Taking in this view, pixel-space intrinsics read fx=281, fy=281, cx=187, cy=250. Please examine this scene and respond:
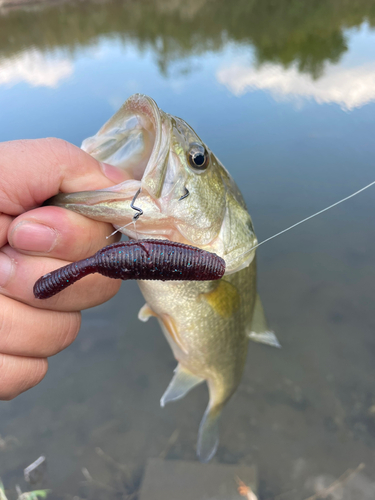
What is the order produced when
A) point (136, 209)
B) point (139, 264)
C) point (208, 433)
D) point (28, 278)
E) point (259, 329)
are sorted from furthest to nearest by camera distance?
point (208, 433) → point (259, 329) → point (28, 278) → point (136, 209) → point (139, 264)

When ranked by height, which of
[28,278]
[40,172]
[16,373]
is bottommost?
[16,373]

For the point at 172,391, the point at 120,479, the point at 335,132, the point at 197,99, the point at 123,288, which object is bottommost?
the point at 120,479

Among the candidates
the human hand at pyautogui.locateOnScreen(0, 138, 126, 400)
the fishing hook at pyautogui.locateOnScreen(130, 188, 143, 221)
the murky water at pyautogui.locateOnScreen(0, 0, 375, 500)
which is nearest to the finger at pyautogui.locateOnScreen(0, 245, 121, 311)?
the human hand at pyautogui.locateOnScreen(0, 138, 126, 400)

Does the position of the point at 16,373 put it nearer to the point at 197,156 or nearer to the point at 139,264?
the point at 139,264

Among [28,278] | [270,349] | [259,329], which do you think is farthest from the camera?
[270,349]

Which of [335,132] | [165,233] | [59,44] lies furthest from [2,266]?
[59,44]

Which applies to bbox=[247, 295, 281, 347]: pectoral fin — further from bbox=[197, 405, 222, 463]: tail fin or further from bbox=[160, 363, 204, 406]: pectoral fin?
bbox=[197, 405, 222, 463]: tail fin

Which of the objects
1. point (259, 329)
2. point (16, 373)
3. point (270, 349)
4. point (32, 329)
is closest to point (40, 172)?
point (32, 329)

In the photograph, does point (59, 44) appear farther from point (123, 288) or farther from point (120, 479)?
point (120, 479)
